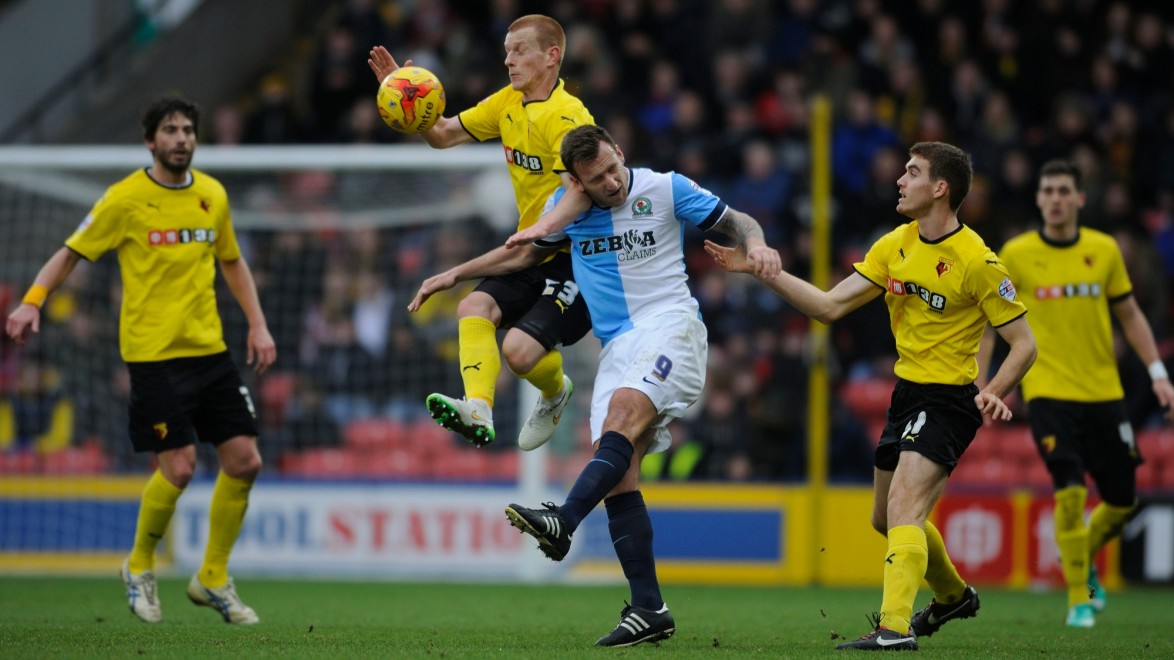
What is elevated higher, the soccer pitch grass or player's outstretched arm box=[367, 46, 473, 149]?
player's outstretched arm box=[367, 46, 473, 149]

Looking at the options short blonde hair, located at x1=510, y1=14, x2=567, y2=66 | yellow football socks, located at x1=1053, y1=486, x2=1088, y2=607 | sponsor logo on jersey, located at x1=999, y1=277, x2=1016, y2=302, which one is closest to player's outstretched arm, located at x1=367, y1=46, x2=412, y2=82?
short blonde hair, located at x1=510, y1=14, x2=567, y2=66

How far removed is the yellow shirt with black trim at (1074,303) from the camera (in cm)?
916

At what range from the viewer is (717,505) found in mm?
13094

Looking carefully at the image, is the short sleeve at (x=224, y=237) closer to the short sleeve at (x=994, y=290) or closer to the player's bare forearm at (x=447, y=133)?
the player's bare forearm at (x=447, y=133)

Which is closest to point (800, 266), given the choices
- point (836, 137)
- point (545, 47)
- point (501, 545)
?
point (836, 137)

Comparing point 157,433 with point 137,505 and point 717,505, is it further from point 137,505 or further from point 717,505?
point 717,505

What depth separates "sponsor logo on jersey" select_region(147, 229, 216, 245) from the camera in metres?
8.32

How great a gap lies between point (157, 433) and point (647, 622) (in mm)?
3055

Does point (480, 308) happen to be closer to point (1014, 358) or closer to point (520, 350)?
point (520, 350)

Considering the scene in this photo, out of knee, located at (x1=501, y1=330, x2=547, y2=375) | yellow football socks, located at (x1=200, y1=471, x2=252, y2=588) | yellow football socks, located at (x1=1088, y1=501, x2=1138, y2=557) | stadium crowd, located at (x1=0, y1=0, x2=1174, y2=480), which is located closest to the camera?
knee, located at (x1=501, y1=330, x2=547, y2=375)

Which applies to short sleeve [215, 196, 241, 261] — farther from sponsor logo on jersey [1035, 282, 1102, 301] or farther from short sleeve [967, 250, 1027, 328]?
sponsor logo on jersey [1035, 282, 1102, 301]

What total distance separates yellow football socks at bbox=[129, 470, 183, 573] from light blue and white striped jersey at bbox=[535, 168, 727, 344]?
8.91 ft

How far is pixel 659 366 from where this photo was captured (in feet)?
22.9

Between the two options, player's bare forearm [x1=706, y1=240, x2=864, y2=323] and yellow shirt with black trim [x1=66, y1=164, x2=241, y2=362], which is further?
yellow shirt with black trim [x1=66, y1=164, x2=241, y2=362]
